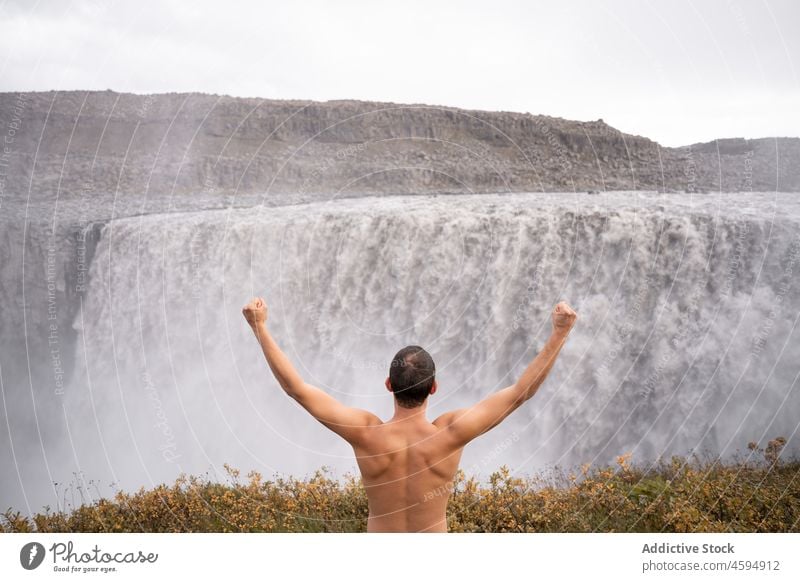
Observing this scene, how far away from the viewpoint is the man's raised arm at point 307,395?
9.36ft

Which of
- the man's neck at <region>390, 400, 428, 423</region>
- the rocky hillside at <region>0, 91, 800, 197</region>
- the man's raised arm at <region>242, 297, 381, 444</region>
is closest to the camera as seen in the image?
the man's raised arm at <region>242, 297, 381, 444</region>

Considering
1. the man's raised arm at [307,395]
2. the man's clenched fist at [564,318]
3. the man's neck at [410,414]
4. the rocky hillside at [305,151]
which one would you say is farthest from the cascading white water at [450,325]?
the man's raised arm at [307,395]

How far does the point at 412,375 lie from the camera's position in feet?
9.61

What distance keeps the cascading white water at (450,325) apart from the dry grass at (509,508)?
8.17ft

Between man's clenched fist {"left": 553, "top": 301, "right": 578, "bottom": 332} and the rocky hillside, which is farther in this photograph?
the rocky hillside

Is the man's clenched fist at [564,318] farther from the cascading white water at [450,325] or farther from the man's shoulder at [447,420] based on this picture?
the cascading white water at [450,325]

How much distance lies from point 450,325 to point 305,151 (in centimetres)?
1053

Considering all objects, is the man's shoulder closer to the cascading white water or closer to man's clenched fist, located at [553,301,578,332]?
man's clenched fist, located at [553,301,578,332]

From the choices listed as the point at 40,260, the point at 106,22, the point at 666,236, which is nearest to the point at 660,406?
the point at 666,236

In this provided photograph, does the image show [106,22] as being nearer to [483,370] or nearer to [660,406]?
[483,370]

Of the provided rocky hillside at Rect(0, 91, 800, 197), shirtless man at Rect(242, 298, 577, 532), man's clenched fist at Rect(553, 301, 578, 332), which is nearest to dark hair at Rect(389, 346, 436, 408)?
shirtless man at Rect(242, 298, 577, 532)

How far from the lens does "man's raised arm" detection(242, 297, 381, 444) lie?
285 cm

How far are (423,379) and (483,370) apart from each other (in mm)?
7116

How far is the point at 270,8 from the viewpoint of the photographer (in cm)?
654
